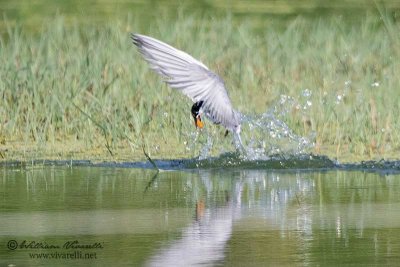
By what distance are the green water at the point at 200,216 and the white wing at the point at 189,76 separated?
445mm

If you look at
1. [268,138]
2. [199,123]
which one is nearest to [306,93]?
[268,138]

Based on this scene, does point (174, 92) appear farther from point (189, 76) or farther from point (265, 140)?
point (189, 76)

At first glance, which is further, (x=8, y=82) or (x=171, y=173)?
(x=8, y=82)

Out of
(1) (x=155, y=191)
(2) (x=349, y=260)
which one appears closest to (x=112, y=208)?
(1) (x=155, y=191)

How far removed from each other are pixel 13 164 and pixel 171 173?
116 cm

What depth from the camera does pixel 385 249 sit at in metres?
6.05

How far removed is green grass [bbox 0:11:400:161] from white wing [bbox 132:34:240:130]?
26.1 inches

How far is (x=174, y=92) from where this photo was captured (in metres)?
10.7

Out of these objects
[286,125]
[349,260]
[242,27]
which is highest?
[242,27]

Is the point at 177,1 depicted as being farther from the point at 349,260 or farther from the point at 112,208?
the point at 349,260

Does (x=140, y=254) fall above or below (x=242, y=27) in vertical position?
below

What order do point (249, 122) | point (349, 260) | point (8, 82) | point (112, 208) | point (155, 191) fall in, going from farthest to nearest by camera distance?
point (8, 82)
point (249, 122)
point (155, 191)
point (112, 208)
point (349, 260)

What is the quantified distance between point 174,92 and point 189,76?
165 centimetres

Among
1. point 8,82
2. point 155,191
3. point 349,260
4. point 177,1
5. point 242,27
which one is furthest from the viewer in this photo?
point 177,1
